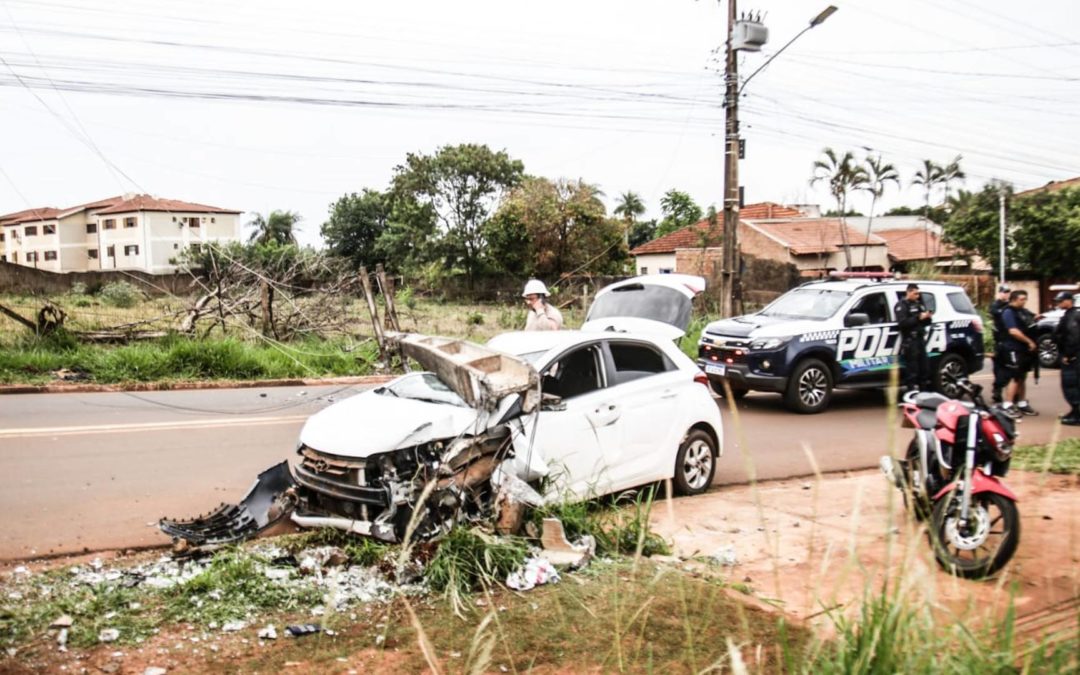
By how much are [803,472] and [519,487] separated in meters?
4.77

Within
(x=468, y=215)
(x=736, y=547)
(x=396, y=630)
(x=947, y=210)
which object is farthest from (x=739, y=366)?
(x=947, y=210)

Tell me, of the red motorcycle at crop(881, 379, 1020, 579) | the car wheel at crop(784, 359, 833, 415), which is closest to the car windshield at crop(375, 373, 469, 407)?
the red motorcycle at crop(881, 379, 1020, 579)

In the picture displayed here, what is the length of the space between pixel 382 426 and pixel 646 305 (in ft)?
26.5

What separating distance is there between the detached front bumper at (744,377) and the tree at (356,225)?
48.0 m

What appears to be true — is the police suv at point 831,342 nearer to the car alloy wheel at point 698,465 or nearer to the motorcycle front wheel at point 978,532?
the car alloy wheel at point 698,465

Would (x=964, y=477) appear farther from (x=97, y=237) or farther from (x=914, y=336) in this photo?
(x=97, y=237)

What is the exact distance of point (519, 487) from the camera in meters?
5.61

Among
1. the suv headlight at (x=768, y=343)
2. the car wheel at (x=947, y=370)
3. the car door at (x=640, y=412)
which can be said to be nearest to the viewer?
the car door at (x=640, y=412)

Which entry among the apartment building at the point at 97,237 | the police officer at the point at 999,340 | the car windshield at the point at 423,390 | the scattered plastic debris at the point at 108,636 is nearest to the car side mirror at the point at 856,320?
the police officer at the point at 999,340

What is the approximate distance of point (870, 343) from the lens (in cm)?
1311

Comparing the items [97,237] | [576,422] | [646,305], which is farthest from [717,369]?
[97,237]

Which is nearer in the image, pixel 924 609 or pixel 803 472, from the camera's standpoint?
pixel 924 609

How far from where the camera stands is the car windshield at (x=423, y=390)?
6.67 meters

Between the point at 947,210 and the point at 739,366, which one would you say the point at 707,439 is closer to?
the point at 739,366
